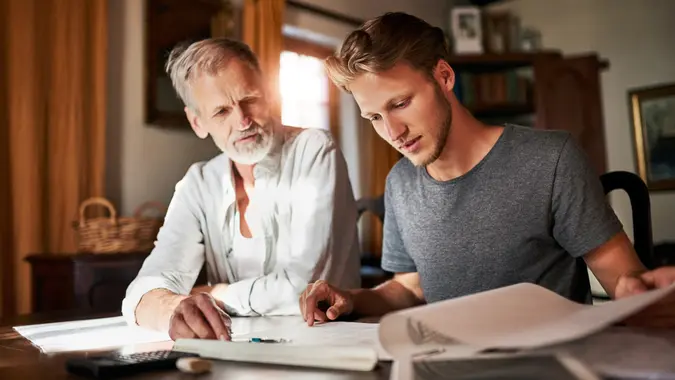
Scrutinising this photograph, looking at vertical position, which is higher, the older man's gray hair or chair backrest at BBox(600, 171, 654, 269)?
the older man's gray hair

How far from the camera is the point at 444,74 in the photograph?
867 millimetres

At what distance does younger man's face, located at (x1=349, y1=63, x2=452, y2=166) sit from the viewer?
32.3 inches

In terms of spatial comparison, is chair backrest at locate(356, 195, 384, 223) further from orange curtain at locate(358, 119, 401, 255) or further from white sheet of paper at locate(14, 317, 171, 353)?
white sheet of paper at locate(14, 317, 171, 353)

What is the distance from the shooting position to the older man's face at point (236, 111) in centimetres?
98

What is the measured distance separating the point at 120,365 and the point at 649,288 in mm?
485

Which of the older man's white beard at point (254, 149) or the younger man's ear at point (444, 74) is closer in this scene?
the younger man's ear at point (444, 74)

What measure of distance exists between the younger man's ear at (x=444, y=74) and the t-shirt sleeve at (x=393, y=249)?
0.21 m

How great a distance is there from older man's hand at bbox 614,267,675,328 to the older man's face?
59cm

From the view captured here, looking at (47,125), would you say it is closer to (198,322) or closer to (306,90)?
(306,90)

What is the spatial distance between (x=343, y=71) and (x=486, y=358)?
0.48m

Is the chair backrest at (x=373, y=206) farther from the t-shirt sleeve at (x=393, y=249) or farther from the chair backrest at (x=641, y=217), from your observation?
the chair backrest at (x=641, y=217)

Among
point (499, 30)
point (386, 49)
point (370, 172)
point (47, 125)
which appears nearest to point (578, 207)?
point (386, 49)

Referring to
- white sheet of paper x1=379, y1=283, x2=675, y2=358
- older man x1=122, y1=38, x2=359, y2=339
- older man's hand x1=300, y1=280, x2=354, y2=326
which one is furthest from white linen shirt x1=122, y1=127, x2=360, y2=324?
white sheet of paper x1=379, y1=283, x2=675, y2=358

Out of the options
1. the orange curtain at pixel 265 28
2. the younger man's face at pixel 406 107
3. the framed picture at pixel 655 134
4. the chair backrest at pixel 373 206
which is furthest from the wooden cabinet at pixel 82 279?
the framed picture at pixel 655 134
